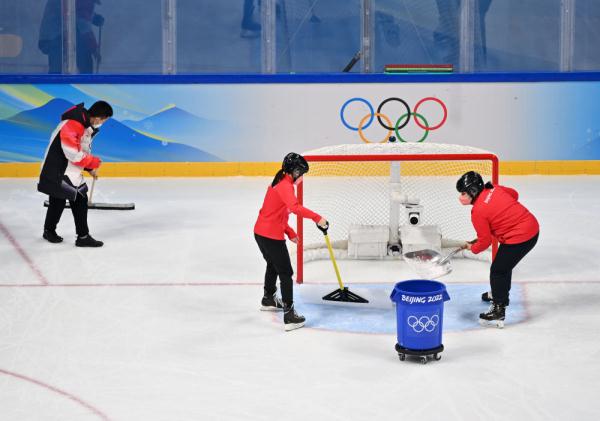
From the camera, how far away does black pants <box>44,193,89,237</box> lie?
8453mm

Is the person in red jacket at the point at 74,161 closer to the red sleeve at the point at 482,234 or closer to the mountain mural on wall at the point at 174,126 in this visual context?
the red sleeve at the point at 482,234

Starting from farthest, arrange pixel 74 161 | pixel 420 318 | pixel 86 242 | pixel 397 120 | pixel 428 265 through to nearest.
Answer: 1. pixel 397 120
2. pixel 86 242
3. pixel 74 161
4. pixel 428 265
5. pixel 420 318

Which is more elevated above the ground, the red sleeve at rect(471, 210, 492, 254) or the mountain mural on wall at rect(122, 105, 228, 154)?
the mountain mural on wall at rect(122, 105, 228, 154)

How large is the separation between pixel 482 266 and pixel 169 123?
5.73 meters

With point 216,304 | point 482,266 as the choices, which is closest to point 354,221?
point 482,266

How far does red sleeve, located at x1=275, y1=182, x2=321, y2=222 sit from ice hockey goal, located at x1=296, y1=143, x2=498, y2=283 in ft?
3.91

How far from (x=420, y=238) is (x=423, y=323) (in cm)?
253

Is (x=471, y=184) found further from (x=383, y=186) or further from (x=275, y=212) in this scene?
(x=383, y=186)

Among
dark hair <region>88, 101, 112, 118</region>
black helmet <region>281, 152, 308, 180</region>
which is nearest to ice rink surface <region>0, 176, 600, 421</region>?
black helmet <region>281, 152, 308, 180</region>

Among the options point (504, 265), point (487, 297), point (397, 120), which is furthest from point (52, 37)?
point (504, 265)

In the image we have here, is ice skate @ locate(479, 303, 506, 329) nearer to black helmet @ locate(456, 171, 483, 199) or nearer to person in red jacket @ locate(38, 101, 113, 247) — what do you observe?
black helmet @ locate(456, 171, 483, 199)

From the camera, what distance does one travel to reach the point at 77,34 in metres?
12.6

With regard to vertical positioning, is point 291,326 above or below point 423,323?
below

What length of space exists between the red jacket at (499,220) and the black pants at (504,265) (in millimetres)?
35
